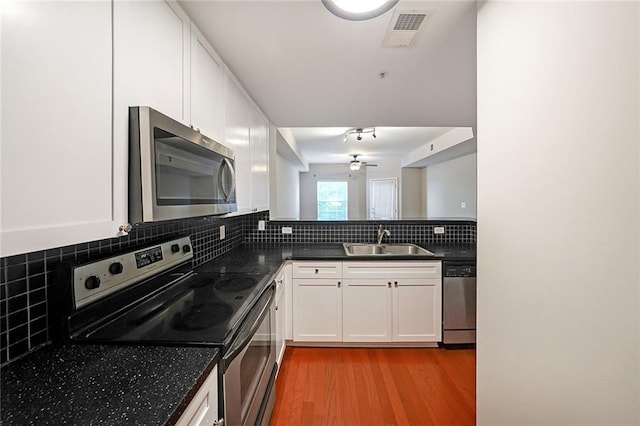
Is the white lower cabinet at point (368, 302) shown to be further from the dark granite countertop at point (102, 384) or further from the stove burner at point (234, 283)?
the dark granite countertop at point (102, 384)

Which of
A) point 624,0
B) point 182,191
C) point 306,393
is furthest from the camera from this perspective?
point 306,393

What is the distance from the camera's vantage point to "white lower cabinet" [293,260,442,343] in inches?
104

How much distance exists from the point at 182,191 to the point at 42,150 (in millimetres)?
514

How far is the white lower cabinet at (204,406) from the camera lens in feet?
2.52

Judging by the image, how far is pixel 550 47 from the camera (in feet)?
2.81

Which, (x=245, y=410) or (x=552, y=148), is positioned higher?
(x=552, y=148)

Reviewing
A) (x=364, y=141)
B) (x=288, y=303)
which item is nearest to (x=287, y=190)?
(x=364, y=141)

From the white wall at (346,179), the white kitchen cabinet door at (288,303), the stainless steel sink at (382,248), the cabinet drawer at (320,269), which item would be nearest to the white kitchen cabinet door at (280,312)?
the white kitchen cabinet door at (288,303)

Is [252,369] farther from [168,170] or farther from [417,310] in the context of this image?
[417,310]

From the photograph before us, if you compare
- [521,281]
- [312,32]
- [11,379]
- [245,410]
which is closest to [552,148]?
[521,281]

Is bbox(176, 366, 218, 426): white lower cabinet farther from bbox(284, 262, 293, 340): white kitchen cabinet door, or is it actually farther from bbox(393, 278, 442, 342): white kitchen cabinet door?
bbox(393, 278, 442, 342): white kitchen cabinet door

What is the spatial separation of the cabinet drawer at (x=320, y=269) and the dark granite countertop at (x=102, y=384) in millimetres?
1698

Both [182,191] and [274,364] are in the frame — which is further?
[274,364]

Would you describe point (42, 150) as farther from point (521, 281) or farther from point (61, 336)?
point (521, 281)
